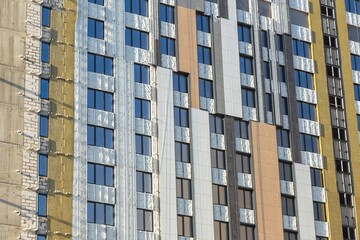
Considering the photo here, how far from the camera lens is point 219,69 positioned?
95750 mm

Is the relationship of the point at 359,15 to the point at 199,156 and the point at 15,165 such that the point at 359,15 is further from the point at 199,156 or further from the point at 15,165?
the point at 15,165

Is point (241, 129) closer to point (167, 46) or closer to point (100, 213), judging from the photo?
point (167, 46)

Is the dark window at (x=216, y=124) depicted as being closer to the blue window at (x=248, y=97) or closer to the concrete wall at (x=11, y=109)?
the blue window at (x=248, y=97)

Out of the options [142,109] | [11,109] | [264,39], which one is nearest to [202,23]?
[264,39]

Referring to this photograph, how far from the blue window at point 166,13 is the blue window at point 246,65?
7.59 meters

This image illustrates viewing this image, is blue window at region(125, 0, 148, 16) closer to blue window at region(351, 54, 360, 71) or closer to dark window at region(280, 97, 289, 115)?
dark window at region(280, 97, 289, 115)

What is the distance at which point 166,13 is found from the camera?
95.9 metres

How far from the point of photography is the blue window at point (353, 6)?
355 ft

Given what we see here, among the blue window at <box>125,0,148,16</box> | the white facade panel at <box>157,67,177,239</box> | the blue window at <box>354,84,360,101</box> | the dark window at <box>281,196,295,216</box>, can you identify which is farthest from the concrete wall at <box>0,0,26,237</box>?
the blue window at <box>354,84,360,101</box>

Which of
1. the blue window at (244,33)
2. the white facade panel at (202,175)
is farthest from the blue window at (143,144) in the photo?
the blue window at (244,33)

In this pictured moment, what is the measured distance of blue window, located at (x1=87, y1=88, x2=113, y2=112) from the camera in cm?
8869

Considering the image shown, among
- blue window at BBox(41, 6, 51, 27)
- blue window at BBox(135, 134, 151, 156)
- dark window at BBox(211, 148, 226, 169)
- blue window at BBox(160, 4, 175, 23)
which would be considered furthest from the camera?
blue window at BBox(160, 4, 175, 23)

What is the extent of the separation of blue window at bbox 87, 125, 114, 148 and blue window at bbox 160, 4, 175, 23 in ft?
42.4

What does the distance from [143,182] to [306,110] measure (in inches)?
781
